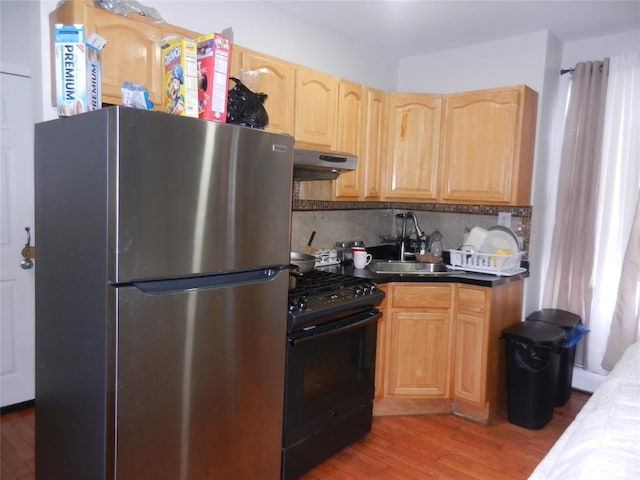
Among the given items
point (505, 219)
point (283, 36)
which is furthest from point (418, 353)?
point (283, 36)

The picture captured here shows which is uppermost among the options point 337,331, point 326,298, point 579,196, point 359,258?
point 579,196

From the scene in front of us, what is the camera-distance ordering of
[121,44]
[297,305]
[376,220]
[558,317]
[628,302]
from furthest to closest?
1. [376,220]
2. [558,317]
3. [628,302]
4. [297,305]
5. [121,44]

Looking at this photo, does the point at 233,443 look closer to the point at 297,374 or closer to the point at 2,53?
the point at 297,374

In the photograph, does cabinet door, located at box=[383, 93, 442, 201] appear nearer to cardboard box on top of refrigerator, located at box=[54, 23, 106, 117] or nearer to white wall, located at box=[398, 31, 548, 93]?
white wall, located at box=[398, 31, 548, 93]

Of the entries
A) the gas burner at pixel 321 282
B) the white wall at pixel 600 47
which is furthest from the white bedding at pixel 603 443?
the white wall at pixel 600 47

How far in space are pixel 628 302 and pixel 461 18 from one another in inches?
85.8

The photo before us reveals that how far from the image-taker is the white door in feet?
9.09

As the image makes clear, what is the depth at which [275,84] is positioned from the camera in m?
2.51

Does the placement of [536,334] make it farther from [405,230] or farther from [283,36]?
[283,36]

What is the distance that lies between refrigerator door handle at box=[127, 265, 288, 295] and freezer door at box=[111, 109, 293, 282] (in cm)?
4

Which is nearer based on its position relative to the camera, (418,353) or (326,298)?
(326,298)

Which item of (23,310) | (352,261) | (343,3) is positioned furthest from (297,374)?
(343,3)

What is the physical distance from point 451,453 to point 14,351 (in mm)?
2748

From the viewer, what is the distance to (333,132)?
112 inches
